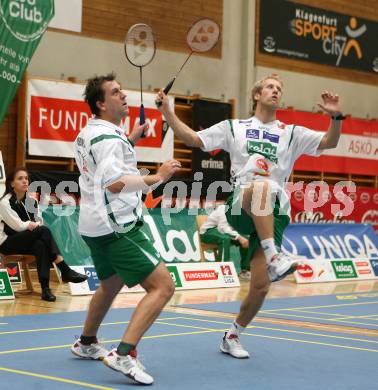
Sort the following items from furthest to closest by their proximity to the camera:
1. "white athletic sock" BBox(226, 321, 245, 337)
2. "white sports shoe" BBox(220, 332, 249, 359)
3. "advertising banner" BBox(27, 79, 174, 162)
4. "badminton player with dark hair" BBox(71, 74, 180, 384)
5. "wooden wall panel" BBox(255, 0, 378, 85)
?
"wooden wall panel" BBox(255, 0, 378, 85) → "advertising banner" BBox(27, 79, 174, 162) → "white athletic sock" BBox(226, 321, 245, 337) → "white sports shoe" BBox(220, 332, 249, 359) → "badminton player with dark hair" BBox(71, 74, 180, 384)

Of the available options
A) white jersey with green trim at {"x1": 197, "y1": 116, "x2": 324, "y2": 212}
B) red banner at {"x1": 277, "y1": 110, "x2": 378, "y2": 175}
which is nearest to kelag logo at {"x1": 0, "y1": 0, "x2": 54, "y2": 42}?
red banner at {"x1": 277, "y1": 110, "x2": 378, "y2": 175}

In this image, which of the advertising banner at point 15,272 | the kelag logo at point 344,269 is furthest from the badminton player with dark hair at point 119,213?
the kelag logo at point 344,269

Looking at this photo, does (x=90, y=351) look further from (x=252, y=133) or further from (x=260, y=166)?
(x=252, y=133)

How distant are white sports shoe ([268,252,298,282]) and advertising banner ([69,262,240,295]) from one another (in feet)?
16.5

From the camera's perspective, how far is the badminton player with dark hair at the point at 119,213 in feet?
16.9

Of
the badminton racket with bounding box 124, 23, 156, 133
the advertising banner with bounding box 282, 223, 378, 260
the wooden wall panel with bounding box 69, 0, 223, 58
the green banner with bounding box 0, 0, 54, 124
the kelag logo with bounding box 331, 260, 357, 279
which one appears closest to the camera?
the badminton racket with bounding box 124, 23, 156, 133

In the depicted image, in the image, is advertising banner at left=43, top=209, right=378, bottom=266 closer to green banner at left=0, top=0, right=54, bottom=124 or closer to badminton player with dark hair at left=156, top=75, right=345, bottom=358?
green banner at left=0, top=0, right=54, bottom=124

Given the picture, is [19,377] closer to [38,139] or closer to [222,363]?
[222,363]

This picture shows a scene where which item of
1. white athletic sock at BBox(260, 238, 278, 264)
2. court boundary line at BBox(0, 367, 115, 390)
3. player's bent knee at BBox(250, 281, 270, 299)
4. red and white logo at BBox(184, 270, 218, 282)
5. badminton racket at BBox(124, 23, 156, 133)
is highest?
badminton racket at BBox(124, 23, 156, 133)

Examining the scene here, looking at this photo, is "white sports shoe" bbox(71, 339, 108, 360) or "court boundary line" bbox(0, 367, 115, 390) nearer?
"court boundary line" bbox(0, 367, 115, 390)

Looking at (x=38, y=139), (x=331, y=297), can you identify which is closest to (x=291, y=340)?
(x=331, y=297)

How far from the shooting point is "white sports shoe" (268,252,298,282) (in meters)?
5.85

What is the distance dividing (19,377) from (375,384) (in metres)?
2.23

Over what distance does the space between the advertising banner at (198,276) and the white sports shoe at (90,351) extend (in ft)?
15.3
